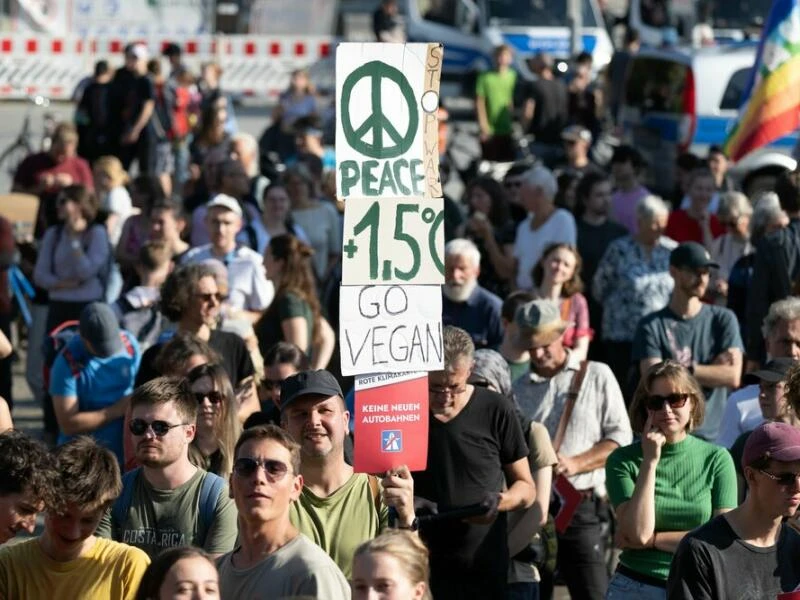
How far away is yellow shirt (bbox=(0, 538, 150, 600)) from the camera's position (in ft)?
18.5

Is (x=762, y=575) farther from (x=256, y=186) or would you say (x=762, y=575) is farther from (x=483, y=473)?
(x=256, y=186)

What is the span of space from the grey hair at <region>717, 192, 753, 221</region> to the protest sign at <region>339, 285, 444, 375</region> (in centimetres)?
579

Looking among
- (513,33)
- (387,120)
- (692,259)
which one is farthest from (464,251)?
(513,33)

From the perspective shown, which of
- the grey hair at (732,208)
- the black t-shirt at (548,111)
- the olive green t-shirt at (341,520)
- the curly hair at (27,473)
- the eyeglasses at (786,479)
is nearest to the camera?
the curly hair at (27,473)

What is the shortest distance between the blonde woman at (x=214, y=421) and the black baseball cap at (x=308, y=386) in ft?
2.94

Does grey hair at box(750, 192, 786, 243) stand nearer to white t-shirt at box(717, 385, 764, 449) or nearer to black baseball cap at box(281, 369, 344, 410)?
white t-shirt at box(717, 385, 764, 449)

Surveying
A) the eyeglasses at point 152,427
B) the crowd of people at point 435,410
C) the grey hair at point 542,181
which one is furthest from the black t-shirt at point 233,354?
the grey hair at point 542,181

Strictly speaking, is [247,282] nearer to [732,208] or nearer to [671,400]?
[732,208]

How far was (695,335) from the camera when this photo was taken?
9539mm

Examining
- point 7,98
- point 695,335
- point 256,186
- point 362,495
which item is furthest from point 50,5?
point 362,495

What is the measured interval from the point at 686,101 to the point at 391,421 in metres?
14.6

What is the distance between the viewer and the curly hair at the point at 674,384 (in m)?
7.03

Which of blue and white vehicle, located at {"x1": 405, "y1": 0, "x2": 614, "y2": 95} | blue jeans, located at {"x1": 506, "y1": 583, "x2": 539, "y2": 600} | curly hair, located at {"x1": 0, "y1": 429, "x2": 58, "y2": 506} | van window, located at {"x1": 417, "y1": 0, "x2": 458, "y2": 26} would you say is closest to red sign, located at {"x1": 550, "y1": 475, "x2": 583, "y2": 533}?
blue jeans, located at {"x1": 506, "y1": 583, "x2": 539, "y2": 600}

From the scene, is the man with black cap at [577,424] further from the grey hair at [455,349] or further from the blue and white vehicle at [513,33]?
the blue and white vehicle at [513,33]
